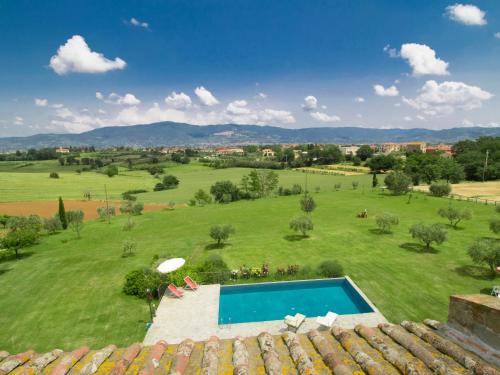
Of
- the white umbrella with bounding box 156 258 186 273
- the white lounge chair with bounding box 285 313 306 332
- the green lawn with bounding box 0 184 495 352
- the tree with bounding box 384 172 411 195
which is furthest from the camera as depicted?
the tree with bounding box 384 172 411 195

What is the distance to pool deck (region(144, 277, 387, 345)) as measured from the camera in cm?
1233

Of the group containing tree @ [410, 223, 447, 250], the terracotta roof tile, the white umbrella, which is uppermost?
the terracotta roof tile

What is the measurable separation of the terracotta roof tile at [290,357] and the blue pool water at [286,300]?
955 centimetres

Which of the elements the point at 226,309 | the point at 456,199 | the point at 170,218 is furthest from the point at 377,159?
the point at 226,309

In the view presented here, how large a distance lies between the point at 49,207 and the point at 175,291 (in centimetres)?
5302

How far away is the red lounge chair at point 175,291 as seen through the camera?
614 inches

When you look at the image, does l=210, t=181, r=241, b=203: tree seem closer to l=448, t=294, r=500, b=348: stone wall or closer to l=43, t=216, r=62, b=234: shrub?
l=43, t=216, r=62, b=234: shrub

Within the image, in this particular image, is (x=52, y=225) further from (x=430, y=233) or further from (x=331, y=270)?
(x=430, y=233)

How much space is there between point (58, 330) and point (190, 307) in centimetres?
616

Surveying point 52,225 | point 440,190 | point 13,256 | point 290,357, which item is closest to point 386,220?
point 440,190

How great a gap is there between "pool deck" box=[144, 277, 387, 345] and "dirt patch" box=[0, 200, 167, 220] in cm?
3766

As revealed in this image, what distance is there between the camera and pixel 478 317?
15.6ft

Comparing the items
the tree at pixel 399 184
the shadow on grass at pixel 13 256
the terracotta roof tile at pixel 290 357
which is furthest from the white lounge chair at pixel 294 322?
the tree at pixel 399 184

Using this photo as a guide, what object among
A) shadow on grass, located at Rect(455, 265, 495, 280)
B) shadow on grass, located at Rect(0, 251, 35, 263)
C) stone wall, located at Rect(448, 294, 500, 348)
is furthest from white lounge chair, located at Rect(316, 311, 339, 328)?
shadow on grass, located at Rect(0, 251, 35, 263)
